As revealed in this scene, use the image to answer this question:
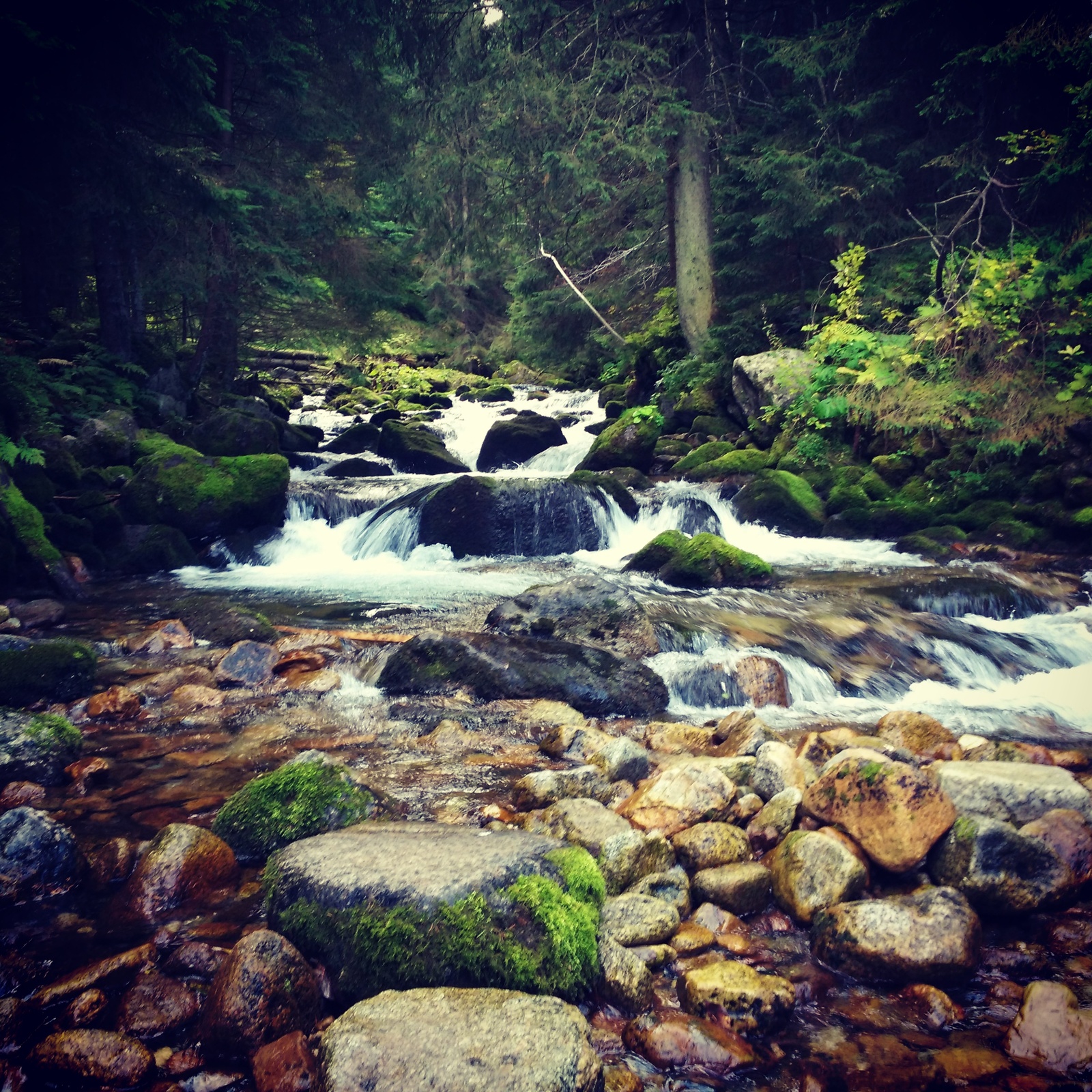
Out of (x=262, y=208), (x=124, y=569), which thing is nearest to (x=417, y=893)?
(x=124, y=569)

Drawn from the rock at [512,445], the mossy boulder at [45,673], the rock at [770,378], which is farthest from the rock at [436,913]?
the rock at [512,445]

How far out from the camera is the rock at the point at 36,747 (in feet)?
14.3

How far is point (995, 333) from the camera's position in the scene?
39.4 feet

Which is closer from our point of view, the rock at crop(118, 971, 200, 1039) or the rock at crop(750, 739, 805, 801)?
the rock at crop(118, 971, 200, 1039)

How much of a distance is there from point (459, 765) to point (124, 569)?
26.8 feet

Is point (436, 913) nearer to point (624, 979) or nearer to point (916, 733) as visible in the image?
point (624, 979)

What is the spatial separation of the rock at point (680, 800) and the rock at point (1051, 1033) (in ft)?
5.12

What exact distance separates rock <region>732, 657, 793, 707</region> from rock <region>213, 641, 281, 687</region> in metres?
4.17

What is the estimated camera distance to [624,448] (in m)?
15.9

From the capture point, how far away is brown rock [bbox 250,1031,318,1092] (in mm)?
2393

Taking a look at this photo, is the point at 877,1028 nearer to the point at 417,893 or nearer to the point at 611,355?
the point at 417,893

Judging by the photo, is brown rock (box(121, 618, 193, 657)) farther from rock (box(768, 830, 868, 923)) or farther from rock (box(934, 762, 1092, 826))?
rock (box(934, 762, 1092, 826))

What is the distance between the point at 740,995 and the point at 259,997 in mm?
1783

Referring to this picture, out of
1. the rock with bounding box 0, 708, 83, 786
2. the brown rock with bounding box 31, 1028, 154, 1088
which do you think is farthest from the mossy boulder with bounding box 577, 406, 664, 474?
the brown rock with bounding box 31, 1028, 154, 1088
